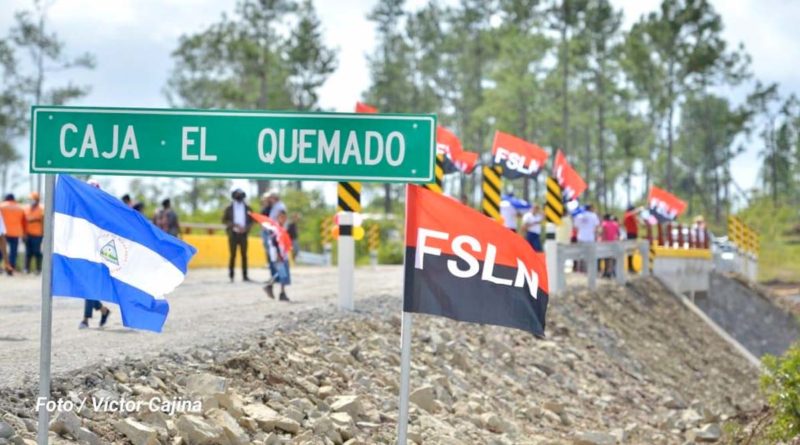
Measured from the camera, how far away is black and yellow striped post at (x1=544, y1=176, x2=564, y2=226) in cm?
2454

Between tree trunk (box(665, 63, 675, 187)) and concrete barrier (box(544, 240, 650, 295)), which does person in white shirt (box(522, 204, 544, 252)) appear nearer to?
concrete barrier (box(544, 240, 650, 295))

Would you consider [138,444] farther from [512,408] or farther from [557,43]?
[557,43]

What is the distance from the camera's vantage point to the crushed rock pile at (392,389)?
895cm

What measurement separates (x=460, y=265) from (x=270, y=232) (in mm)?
11195

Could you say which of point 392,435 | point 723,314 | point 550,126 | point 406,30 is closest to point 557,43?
point 550,126

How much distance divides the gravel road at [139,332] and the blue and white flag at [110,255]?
5.80ft

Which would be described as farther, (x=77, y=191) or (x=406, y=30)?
(x=406, y=30)

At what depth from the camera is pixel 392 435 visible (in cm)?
1059

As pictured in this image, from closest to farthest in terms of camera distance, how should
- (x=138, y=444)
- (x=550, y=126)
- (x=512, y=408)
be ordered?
1. (x=138, y=444)
2. (x=512, y=408)
3. (x=550, y=126)

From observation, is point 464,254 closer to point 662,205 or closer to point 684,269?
point 662,205

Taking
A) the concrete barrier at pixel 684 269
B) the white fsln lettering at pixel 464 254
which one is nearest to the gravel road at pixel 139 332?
the white fsln lettering at pixel 464 254

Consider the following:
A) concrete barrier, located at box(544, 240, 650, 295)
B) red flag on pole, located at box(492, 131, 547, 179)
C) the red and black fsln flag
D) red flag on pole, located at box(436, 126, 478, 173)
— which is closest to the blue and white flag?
the red and black fsln flag

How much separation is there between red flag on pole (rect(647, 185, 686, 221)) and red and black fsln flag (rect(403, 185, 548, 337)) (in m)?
24.8

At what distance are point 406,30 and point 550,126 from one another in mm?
11244
